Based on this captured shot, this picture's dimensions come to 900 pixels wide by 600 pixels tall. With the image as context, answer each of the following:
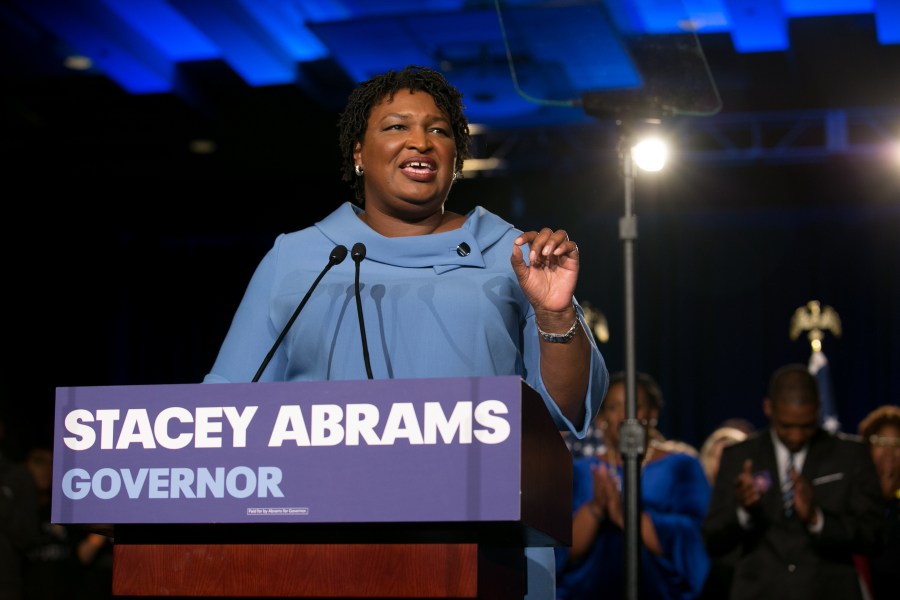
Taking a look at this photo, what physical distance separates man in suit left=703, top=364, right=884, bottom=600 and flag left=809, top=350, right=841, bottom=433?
3980 mm

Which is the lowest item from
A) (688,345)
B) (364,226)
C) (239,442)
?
(239,442)

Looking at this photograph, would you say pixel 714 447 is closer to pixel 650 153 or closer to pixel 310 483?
pixel 650 153

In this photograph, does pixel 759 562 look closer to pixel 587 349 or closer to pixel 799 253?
pixel 587 349

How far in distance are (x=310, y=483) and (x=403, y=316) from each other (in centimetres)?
45

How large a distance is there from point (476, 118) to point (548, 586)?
19.6 ft

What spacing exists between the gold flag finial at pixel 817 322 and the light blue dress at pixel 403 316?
22.8 feet

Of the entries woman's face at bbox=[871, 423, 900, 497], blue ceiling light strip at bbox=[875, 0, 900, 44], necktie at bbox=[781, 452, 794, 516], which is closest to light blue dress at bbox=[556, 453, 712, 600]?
necktie at bbox=[781, 452, 794, 516]

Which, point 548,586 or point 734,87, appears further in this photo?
point 734,87

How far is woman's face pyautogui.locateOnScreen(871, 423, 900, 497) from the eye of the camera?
16.2ft

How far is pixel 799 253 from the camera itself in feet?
28.1

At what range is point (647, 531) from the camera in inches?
151

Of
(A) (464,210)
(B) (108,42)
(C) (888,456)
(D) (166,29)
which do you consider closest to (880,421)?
(C) (888,456)

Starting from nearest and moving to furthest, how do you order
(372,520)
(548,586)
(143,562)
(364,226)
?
1. (372,520)
2. (143,562)
3. (548,586)
4. (364,226)

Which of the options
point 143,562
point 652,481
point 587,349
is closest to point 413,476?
point 143,562
